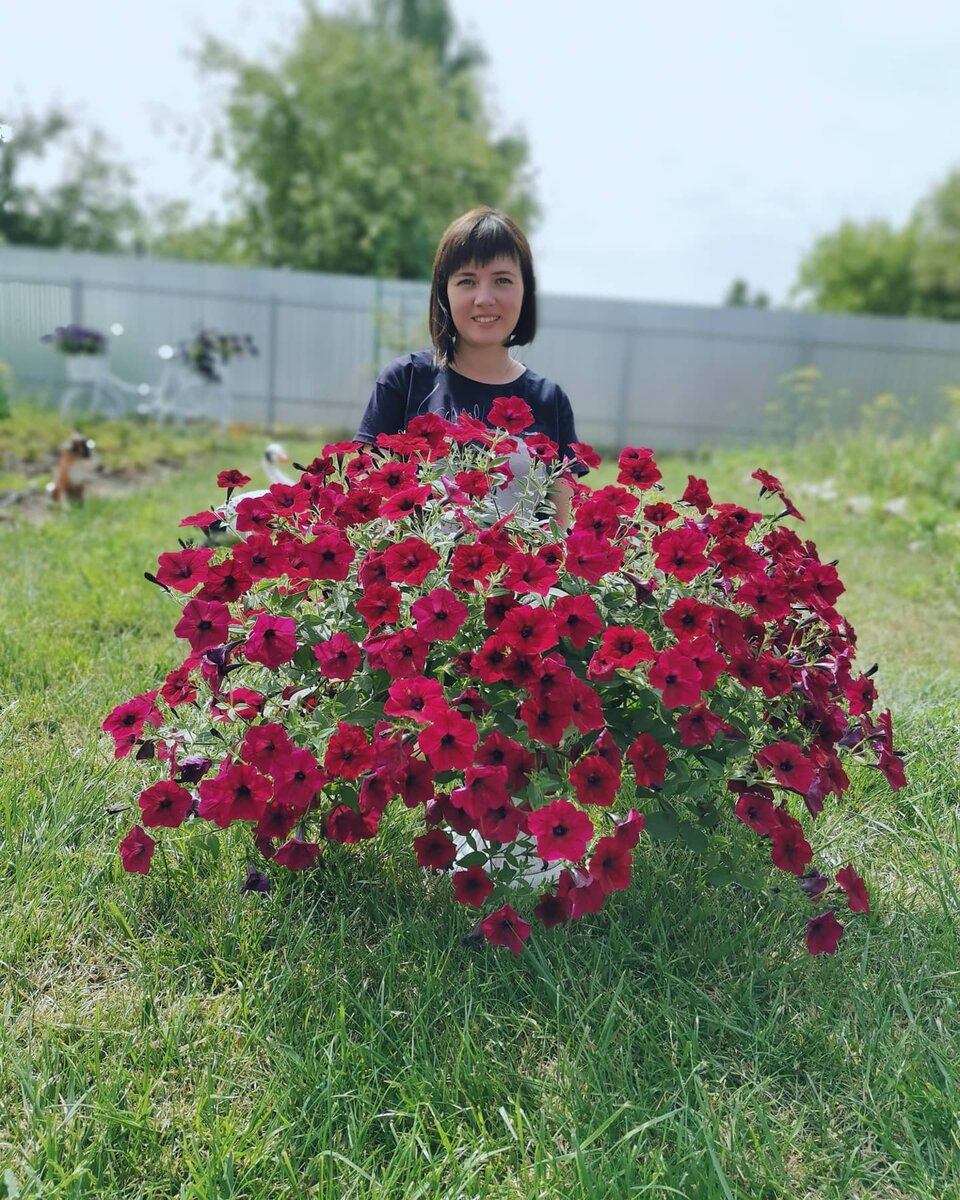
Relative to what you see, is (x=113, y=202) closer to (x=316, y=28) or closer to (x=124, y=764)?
(x=316, y=28)

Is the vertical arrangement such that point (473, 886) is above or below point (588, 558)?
below

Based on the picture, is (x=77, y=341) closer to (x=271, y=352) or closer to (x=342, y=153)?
(x=271, y=352)

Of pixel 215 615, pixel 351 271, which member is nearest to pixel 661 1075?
pixel 215 615

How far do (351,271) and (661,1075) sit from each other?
1812cm

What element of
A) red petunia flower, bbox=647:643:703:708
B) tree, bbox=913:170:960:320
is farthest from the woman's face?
tree, bbox=913:170:960:320

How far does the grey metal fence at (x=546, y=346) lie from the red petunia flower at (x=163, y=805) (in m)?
10.8

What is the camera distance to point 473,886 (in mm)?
1589

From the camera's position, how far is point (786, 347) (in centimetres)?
1322

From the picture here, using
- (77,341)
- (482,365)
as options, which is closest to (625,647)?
(482,365)

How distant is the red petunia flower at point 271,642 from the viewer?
1.61m

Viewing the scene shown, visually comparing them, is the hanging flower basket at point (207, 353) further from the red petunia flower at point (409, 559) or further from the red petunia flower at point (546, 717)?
the red petunia flower at point (546, 717)

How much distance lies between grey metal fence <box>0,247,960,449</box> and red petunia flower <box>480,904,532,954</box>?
36.1 feet

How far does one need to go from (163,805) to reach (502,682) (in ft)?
1.91

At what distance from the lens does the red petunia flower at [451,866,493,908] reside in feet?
5.20
